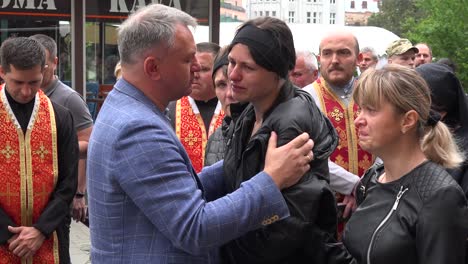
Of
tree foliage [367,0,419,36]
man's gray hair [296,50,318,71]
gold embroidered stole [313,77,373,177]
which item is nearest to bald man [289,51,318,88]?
man's gray hair [296,50,318,71]

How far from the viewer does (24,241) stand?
439 cm

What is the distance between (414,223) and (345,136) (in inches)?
96.2

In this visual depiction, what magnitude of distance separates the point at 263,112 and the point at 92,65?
7.48 meters

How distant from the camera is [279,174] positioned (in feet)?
8.52

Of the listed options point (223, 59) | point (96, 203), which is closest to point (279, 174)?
point (96, 203)

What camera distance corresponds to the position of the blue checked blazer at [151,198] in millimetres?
2490

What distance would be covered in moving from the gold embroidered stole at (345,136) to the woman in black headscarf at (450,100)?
145cm

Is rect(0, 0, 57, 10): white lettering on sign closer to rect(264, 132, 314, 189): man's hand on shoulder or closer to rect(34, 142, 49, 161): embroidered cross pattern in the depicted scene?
rect(34, 142, 49, 161): embroidered cross pattern

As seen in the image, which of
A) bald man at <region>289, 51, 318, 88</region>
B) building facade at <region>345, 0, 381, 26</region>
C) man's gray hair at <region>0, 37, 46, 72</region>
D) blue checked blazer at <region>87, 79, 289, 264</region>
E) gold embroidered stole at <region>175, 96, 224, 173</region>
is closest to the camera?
blue checked blazer at <region>87, 79, 289, 264</region>

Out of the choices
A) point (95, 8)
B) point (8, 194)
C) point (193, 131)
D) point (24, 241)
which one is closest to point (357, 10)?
point (95, 8)

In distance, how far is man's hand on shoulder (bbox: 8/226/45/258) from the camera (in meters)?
4.39

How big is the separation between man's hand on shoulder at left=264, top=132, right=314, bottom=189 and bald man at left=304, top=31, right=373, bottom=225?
2.21 metres

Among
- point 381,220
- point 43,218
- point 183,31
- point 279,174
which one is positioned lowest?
point 43,218

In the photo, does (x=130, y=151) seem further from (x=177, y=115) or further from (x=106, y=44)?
(x=106, y=44)
